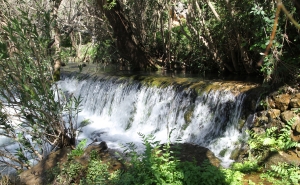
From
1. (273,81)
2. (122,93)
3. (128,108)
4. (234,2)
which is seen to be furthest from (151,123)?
(234,2)

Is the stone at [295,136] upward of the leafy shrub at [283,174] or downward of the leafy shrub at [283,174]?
upward

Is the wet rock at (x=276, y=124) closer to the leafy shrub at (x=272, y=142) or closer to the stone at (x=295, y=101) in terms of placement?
the leafy shrub at (x=272, y=142)

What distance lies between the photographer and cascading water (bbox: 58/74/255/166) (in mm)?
6517

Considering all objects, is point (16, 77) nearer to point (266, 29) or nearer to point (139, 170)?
point (139, 170)

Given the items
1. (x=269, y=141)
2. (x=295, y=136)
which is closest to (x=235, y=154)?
(x=269, y=141)

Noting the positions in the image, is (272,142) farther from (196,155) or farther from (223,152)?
(196,155)

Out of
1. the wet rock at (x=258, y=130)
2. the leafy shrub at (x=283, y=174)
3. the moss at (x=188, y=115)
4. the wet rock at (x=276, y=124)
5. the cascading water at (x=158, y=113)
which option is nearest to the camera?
the leafy shrub at (x=283, y=174)

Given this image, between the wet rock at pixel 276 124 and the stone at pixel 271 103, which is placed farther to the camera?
the stone at pixel 271 103

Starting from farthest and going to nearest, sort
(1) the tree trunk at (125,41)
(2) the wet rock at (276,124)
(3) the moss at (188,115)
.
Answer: (1) the tree trunk at (125,41) < (3) the moss at (188,115) < (2) the wet rock at (276,124)

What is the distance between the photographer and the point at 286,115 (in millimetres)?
5277

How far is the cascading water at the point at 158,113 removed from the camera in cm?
Answer: 652

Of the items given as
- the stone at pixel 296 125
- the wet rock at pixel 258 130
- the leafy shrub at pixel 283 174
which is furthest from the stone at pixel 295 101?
the leafy shrub at pixel 283 174

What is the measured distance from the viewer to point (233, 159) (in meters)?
5.65

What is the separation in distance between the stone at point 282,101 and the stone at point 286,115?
0.45 feet
